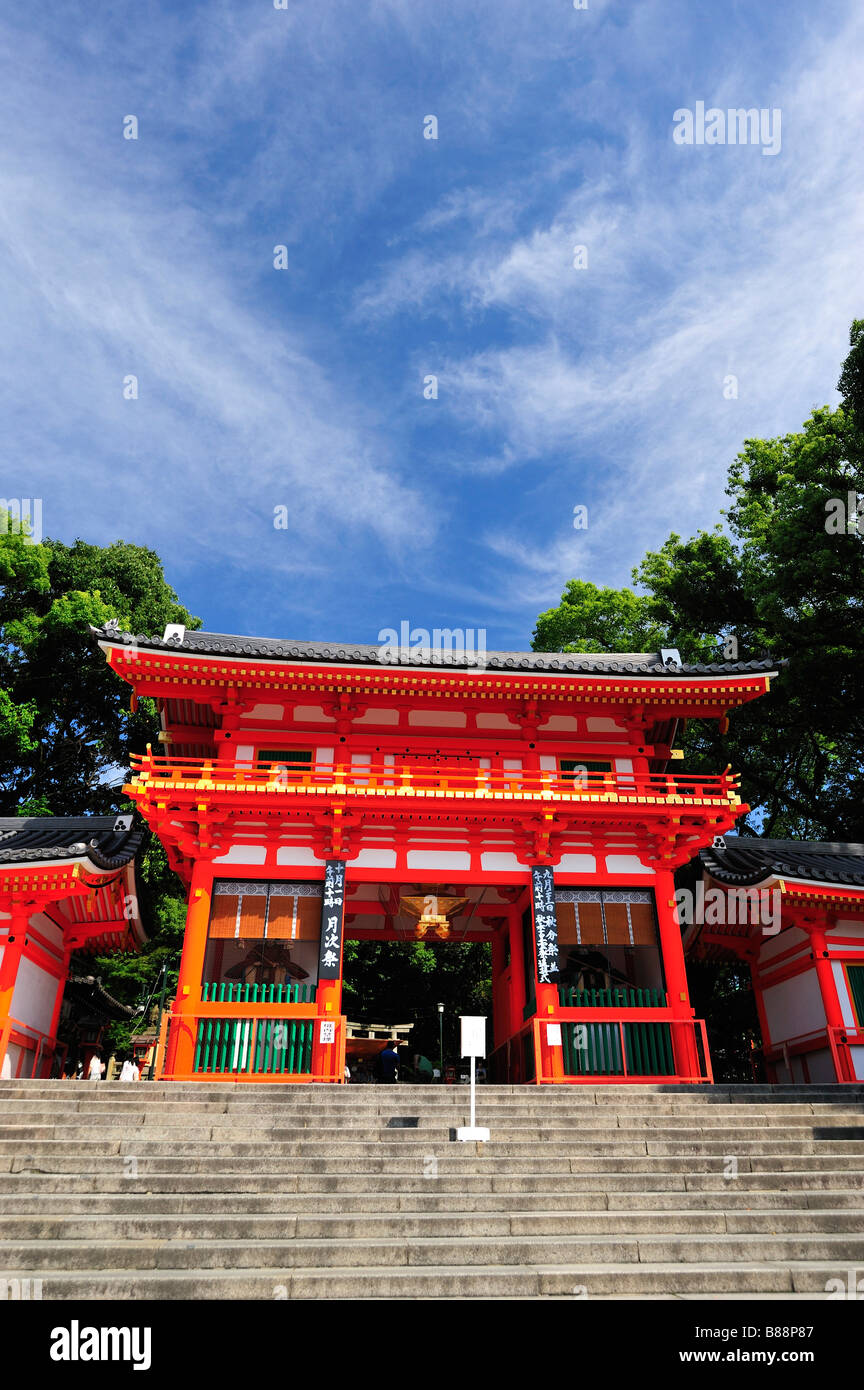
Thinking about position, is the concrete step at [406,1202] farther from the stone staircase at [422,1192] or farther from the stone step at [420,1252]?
the stone step at [420,1252]

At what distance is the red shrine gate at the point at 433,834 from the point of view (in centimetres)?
1537

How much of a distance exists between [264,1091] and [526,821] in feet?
24.3

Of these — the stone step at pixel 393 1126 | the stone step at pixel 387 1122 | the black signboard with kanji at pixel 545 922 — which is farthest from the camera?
the black signboard with kanji at pixel 545 922

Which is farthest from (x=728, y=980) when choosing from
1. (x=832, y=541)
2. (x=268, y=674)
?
(x=268, y=674)

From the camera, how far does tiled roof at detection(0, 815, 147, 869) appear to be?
14906 mm

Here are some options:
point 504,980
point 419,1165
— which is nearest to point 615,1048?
point 504,980

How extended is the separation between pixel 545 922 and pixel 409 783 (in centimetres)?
389

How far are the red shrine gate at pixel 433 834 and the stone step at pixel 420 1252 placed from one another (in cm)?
803

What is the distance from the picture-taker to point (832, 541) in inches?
909

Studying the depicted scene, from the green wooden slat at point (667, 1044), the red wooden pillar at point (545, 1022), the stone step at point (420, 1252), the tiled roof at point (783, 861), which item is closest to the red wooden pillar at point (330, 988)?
the red wooden pillar at point (545, 1022)

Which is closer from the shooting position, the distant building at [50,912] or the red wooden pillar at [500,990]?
the distant building at [50,912]

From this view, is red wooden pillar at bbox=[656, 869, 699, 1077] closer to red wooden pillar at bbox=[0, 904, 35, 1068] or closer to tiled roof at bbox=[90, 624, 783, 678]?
tiled roof at bbox=[90, 624, 783, 678]
